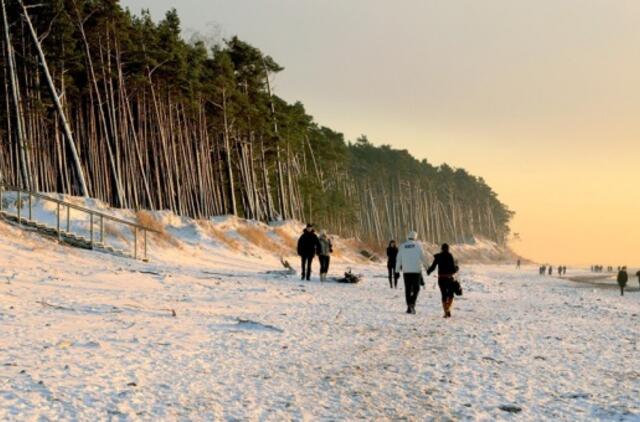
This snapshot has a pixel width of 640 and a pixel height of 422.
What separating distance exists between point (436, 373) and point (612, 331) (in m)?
7.49

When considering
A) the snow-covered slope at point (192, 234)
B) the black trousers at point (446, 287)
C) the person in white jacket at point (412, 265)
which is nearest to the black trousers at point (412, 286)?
the person in white jacket at point (412, 265)

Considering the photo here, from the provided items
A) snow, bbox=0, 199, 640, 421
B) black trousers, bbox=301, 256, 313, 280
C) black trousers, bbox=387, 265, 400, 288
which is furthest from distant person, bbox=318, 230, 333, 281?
snow, bbox=0, 199, 640, 421

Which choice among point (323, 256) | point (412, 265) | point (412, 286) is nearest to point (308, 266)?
point (323, 256)

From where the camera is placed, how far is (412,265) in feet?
44.0

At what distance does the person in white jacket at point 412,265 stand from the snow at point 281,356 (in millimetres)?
545

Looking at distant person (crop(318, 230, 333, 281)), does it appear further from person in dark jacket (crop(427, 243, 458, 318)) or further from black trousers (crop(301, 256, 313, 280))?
person in dark jacket (crop(427, 243, 458, 318))

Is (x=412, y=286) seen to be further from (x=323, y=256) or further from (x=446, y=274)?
(x=323, y=256)

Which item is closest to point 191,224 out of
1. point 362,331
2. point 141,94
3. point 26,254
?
point 141,94

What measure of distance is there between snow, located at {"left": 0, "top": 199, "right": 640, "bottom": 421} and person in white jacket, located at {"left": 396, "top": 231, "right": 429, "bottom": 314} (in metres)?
0.54

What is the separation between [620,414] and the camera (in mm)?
5730

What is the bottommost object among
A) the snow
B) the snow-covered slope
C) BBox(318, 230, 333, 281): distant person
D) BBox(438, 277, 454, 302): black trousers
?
the snow

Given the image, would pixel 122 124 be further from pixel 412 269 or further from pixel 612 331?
pixel 612 331

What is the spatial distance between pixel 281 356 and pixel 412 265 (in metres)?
6.17

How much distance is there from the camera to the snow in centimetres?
557
